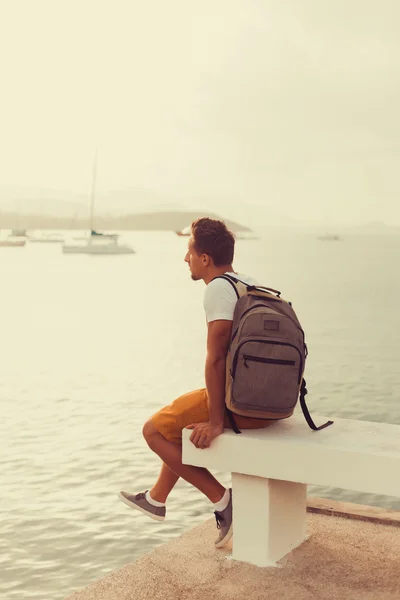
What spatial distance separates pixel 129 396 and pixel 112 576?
13.5 meters

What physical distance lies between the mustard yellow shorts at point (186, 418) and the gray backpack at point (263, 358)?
213mm

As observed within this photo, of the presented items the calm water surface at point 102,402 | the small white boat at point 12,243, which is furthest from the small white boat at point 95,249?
the calm water surface at point 102,402

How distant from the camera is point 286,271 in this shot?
90.8m

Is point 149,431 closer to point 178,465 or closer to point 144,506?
point 178,465

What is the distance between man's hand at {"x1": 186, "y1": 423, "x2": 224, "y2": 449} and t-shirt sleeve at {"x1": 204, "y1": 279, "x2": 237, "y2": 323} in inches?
19.2

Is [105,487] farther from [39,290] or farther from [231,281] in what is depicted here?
[39,290]

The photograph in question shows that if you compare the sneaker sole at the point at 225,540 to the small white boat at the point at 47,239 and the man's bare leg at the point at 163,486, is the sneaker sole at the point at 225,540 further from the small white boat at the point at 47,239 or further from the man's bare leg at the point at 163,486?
the small white boat at the point at 47,239

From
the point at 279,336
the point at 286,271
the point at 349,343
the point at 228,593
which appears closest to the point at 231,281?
the point at 279,336

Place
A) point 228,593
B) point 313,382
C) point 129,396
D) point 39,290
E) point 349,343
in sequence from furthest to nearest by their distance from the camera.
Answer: point 39,290 < point 349,343 < point 313,382 < point 129,396 < point 228,593

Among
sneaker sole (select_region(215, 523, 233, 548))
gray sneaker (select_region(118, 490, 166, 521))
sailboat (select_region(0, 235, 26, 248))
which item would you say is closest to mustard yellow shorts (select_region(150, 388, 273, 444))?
gray sneaker (select_region(118, 490, 166, 521))

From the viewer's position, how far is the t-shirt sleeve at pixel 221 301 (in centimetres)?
443

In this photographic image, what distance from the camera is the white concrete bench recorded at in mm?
4227

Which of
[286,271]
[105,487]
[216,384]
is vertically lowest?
[286,271]

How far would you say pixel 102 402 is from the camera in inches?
666
